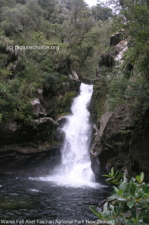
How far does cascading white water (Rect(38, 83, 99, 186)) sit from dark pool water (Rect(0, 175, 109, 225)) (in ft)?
8.09

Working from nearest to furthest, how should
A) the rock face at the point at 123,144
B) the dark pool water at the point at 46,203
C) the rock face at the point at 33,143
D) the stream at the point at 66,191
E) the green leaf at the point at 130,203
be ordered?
the green leaf at the point at 130,203 → the dark pool water at the point at 46,203 → the stream at the point at 66,191 → the rock face at the point at 123,144 → the rock face at the point at 33,143

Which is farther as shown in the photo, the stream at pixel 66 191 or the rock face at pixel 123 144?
the rock face at pixel 123 144

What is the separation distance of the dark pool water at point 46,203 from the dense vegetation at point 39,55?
5941 millimetres

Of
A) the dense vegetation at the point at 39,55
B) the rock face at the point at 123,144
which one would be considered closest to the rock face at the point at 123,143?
the rock face at the point at 123,144

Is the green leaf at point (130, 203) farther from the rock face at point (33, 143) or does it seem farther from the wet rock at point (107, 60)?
the wet rock at point (107, 60)

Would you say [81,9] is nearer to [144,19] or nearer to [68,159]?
[68,159]

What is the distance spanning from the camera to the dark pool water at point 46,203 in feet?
23.1

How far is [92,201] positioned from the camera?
9.45 metres

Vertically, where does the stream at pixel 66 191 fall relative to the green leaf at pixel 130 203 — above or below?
below

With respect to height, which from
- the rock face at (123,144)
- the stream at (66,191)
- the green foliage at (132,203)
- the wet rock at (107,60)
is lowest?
the stream at (66,191)

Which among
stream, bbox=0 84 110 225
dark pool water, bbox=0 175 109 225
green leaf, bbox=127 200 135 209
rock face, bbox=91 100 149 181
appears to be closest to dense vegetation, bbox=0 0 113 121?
stream, bbox=0 84 110 225

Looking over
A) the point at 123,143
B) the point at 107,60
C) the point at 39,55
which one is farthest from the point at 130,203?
the point at 39,55

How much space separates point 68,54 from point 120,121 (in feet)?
49.7

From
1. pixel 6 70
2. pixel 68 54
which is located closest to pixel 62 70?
pixel 68 54
